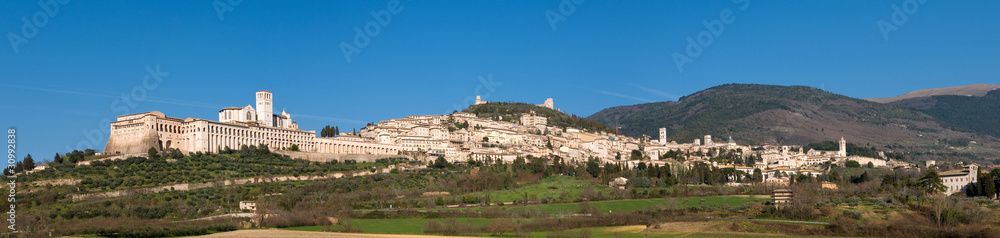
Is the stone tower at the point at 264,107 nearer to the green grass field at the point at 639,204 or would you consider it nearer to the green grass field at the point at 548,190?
the green grass field at the point at 548,190

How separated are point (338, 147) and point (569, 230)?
143ft

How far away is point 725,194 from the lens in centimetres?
6041

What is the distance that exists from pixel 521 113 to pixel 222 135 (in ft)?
186

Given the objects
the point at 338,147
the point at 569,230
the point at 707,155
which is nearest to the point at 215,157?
the point at 338,147

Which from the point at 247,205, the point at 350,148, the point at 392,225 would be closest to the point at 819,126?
the point at 350,148

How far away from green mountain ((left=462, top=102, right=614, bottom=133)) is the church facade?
1426 inches

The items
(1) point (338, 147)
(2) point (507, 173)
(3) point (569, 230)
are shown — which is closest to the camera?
(3) point (569, 230)

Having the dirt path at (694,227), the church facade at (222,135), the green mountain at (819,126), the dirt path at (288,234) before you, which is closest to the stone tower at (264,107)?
the church facade at (222,135)

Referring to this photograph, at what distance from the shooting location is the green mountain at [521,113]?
11869 centimetres

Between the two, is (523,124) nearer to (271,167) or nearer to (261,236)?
(271,167)

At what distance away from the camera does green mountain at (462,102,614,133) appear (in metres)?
119

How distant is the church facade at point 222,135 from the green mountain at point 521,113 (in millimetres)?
36223

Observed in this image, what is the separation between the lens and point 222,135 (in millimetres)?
71188

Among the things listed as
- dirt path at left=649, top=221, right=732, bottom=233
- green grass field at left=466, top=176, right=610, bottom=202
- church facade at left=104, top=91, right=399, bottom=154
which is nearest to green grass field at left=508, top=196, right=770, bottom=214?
green grass field at left=466, top=176, right=610, bottom=202
